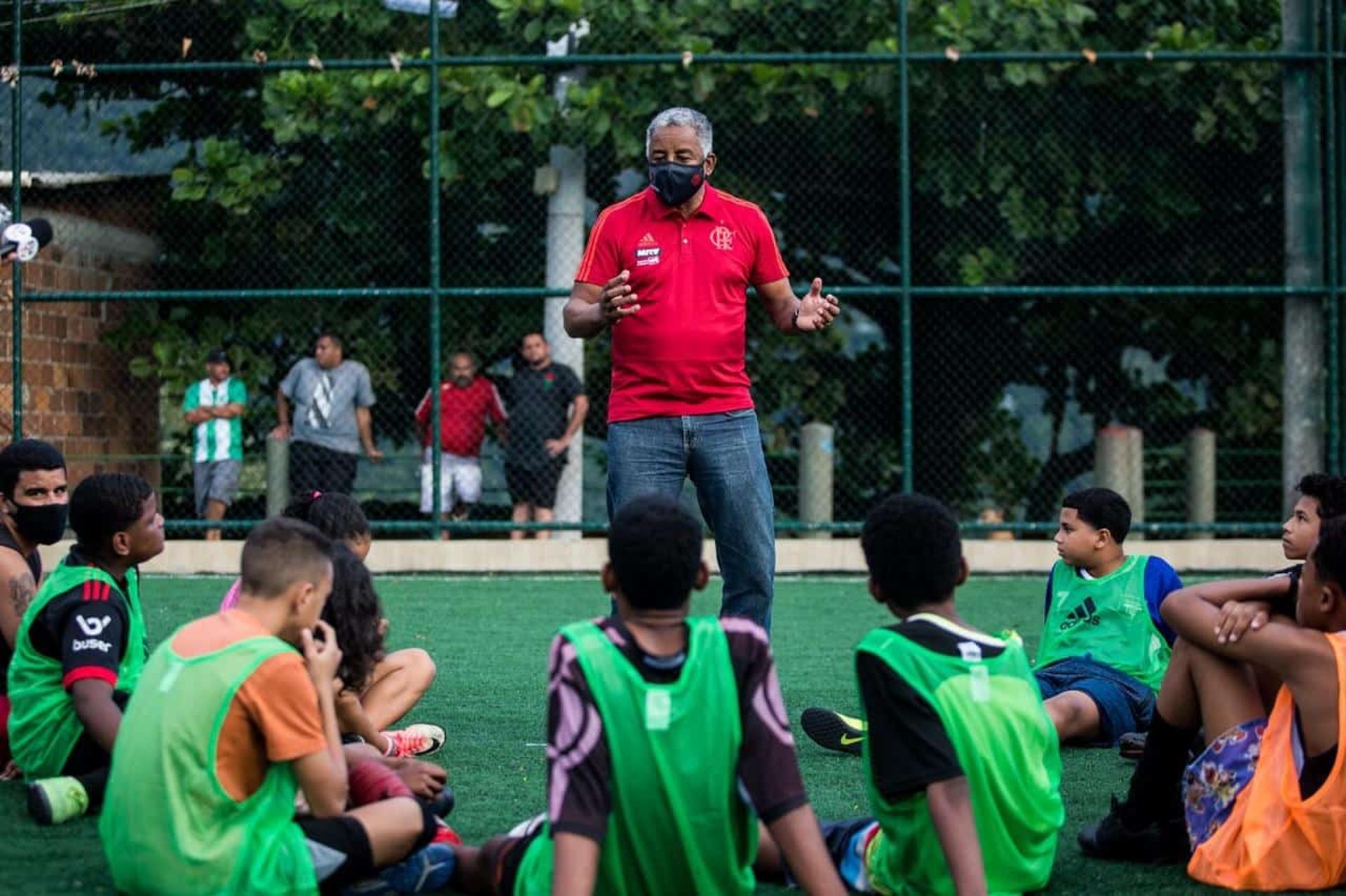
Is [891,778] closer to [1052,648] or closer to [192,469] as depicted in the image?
[1052,648]

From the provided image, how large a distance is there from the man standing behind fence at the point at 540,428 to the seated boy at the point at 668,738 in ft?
28.8

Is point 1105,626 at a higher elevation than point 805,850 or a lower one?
higher

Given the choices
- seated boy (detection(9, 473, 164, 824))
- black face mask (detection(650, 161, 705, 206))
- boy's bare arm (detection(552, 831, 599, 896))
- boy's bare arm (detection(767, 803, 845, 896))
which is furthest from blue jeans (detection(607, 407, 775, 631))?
boy's bare arm (detection(552, 831, 599, 896))

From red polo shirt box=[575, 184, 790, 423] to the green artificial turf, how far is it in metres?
1.18

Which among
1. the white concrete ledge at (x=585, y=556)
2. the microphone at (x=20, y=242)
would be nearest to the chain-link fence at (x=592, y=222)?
the white concrete ledge at (x=585, y=556)

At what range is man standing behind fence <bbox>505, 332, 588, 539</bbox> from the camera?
1227cm

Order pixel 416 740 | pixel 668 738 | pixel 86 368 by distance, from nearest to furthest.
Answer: pixel 668 738 → pixel 416 740 → pixel 86 368

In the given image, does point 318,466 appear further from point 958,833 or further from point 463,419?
point 958,833

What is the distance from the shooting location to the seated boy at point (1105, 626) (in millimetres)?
5734

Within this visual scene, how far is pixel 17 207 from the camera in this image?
11719mm

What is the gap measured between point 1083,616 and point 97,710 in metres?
3.12

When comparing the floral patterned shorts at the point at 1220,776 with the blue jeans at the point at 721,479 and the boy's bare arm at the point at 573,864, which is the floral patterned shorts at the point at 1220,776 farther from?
the blue jeans at the point at 721,479

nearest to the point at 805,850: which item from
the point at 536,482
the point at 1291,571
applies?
the point at 1291,571

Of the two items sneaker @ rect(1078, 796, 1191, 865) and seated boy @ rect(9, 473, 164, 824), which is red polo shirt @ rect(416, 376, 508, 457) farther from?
sneaker @ rect(1078, 796, 1191, 865)
